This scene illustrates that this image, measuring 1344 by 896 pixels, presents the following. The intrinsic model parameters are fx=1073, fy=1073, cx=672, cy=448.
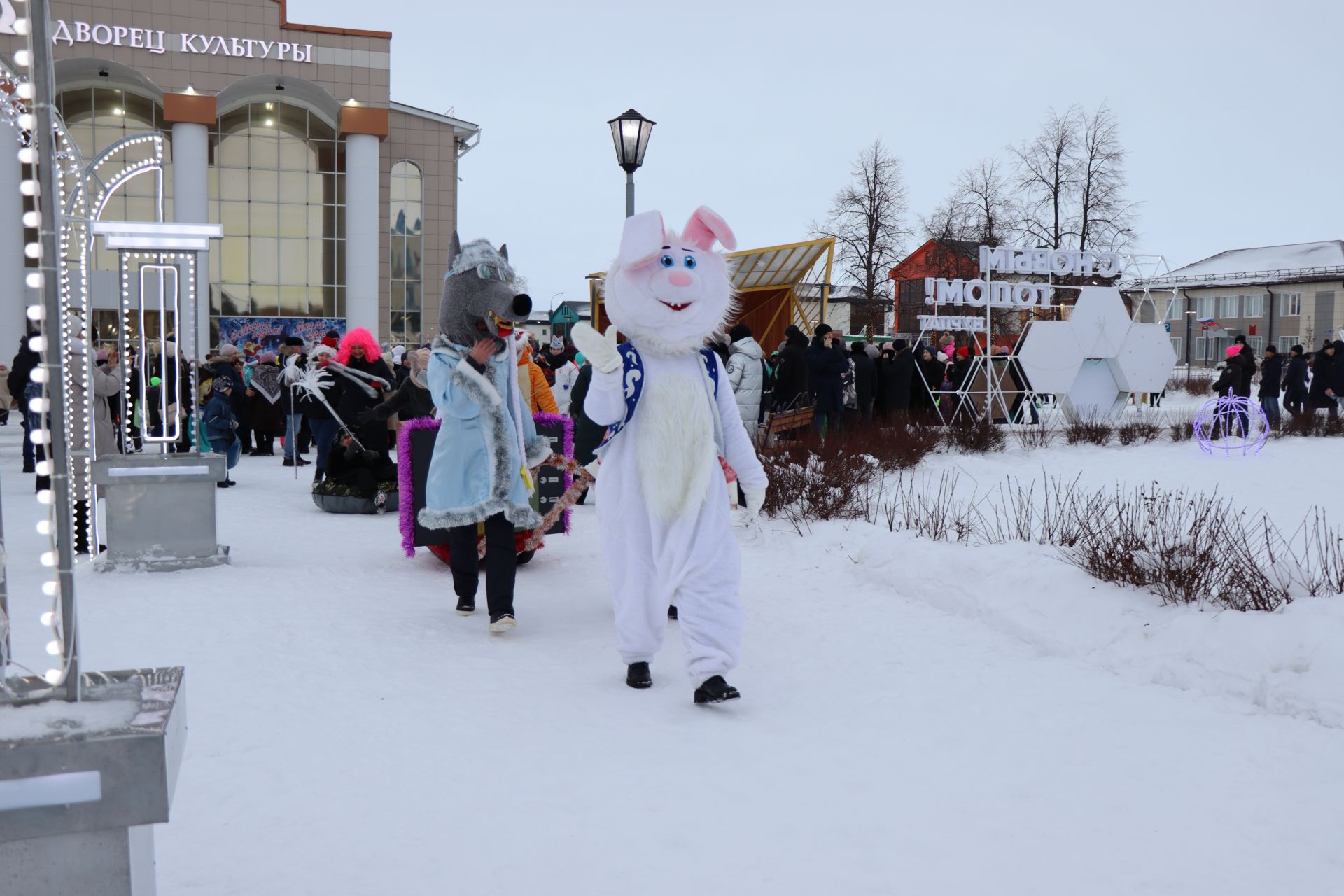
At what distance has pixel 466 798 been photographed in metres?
3.35

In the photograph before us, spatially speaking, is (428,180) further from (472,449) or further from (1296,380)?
(472,449)

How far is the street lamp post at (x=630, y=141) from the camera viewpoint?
1166cm

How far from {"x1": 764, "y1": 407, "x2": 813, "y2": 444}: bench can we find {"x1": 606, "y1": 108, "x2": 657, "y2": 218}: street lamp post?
2.82m

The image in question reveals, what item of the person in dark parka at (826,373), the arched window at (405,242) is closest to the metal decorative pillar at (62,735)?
the person in dark parka at (826,373)

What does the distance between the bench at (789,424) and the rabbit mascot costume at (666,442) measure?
6.85m

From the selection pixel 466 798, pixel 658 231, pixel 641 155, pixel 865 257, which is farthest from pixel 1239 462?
pixel 865 257

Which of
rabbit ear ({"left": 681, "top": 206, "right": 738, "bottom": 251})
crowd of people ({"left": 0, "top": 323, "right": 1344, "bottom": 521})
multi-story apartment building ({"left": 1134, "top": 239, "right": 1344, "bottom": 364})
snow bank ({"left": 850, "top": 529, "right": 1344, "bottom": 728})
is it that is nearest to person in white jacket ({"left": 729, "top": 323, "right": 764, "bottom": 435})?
crowd of people ({"left": 0, "top": 323, "right": 1344, "bottom": 521})

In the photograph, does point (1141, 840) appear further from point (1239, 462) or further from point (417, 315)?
point (417, 315)

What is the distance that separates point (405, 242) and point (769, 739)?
32521mm

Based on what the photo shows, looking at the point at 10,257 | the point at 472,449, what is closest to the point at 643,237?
the point at 472,449

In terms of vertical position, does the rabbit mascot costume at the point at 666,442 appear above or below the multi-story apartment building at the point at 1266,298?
below

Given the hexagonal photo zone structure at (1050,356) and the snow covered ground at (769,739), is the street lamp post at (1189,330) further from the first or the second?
the snow covered ground at (769,739)

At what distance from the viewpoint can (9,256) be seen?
28953 mm

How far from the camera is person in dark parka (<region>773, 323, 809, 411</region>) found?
13031 millimetres
